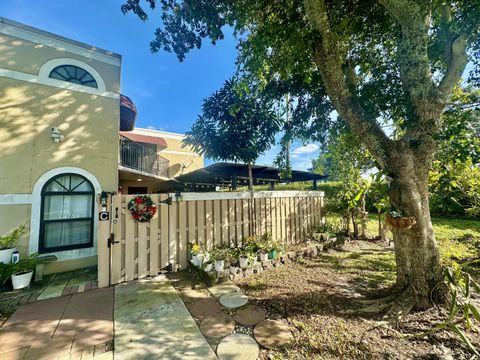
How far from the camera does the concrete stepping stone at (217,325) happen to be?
2.68m

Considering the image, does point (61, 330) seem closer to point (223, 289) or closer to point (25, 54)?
point (223, 289)

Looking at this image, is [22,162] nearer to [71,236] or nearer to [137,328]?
[71,236]

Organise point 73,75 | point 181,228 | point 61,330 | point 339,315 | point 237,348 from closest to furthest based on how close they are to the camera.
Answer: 1. point 237,348
2. point 61,330
3. point 339,315
4. point 181,228
5. point 73,75

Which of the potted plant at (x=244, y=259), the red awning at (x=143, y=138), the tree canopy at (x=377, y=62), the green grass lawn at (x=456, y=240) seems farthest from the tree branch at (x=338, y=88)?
the red awning at (x=143, y=138)

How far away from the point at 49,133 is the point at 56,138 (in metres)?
0.23

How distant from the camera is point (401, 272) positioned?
131 inches

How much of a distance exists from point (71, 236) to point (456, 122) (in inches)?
333

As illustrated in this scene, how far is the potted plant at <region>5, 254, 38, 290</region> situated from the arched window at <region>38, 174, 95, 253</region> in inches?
34.7

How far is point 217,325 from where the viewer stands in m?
2.85

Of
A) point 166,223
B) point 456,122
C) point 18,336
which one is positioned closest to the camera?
point 18,336

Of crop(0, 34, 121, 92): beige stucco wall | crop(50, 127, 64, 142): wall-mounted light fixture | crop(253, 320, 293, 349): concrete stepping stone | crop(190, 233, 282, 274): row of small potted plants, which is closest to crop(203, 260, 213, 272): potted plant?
crop(190, 233, 282, 274): row of small potted plants

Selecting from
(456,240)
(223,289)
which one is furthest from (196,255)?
(456,240)

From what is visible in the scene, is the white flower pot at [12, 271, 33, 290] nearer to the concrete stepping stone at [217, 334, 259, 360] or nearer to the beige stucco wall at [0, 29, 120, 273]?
the beige stucco wall at [0, 29, 120, 273]

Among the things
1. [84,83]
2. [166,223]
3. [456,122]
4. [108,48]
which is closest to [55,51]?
[84,83]
